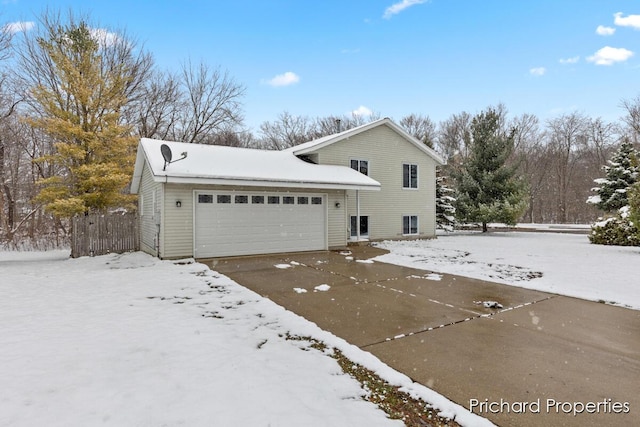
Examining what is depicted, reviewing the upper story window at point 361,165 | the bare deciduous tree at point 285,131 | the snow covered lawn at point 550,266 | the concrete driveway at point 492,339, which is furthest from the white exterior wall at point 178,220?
the bare deciduous tree at point 285,131

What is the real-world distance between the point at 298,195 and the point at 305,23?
12.9 metres

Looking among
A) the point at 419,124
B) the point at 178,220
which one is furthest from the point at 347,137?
the point at 419,124

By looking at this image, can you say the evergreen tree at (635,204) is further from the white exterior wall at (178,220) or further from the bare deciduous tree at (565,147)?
the bare deciduous tree at (565,147)

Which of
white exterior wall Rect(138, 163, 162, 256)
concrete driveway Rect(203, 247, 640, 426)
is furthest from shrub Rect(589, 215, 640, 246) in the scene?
white exterior wall Rect(138, 163, 162, 256)

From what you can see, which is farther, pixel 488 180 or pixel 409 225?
pixel 488 180

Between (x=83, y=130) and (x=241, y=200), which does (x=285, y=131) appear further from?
(x=241, y=200)

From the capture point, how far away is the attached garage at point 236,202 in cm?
952

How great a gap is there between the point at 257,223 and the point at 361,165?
19.9ft

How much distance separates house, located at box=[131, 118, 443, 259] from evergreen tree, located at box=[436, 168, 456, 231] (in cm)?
324

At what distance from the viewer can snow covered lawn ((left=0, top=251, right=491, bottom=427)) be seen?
7.97 feet

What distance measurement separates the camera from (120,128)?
12609mm

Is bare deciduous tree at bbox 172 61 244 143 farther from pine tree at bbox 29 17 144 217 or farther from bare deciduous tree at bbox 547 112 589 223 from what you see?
bare deciduous tree at bbox 547 112 589 223

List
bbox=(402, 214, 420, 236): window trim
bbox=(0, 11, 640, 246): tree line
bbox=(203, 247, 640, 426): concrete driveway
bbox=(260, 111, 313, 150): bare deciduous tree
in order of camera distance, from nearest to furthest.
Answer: bbox=(203, 247, 640, 426): concrete driveway → bbox=(0, 11, 640, 246): tree line → bbox=(402, 214, 420, 236): window trim → bbox=(260, 111, 313, 150): bare deciduous tree

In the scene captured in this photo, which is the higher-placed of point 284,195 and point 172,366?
point 284,195
